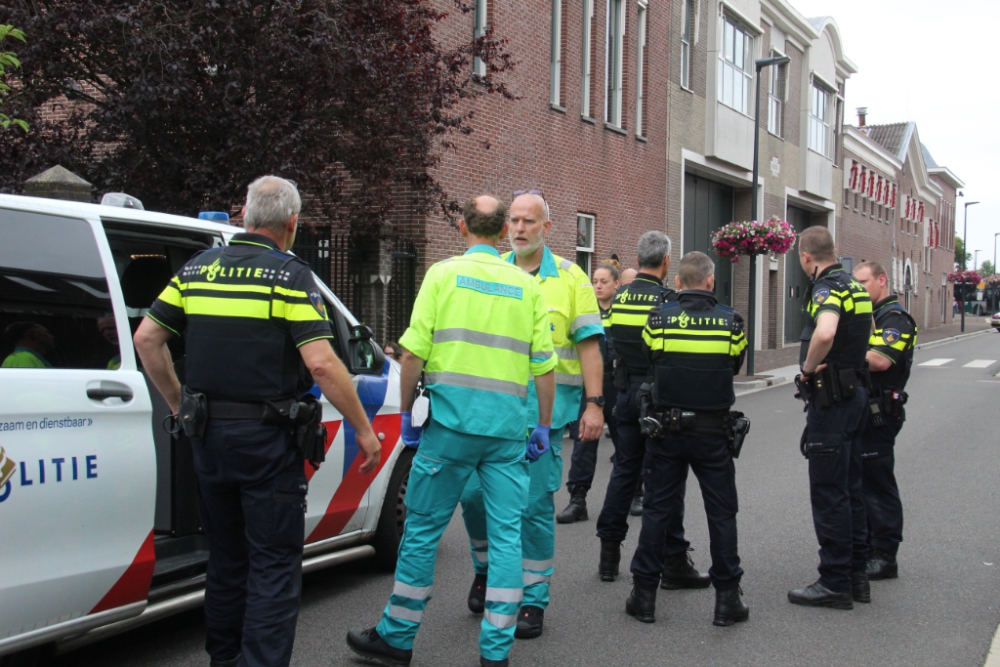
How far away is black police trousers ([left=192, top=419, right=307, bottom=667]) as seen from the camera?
3402 millimetres

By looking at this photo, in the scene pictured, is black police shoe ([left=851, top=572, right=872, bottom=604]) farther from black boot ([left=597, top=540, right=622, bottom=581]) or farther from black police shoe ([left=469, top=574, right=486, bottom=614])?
black police shoe ([left=469, top=574, right=486, bottom=614])

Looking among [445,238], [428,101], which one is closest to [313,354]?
[428,101]

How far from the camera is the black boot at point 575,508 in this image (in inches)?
275

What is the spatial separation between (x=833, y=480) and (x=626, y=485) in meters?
1.14

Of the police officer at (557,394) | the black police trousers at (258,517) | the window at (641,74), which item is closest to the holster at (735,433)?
the police officer at (557,394)

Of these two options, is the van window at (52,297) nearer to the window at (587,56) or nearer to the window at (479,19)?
the window at (479,19)

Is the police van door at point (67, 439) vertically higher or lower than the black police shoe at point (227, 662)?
higher

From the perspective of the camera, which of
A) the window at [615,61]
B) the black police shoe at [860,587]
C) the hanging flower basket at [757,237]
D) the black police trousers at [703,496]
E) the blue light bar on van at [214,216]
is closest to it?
the blue light bar on van at [214,216]

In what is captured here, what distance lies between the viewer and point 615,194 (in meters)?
20.7

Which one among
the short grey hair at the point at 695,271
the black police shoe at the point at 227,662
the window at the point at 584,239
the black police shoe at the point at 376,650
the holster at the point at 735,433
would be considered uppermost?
the window at the point at 584,239

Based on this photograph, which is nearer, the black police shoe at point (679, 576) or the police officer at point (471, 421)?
the police officer at point (471, 421)

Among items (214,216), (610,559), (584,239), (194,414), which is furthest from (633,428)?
(584,239)

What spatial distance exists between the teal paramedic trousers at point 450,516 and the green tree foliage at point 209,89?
17.5ft

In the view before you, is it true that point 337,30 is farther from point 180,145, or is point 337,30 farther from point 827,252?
point 827,252
